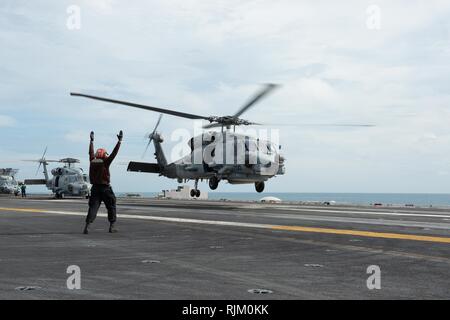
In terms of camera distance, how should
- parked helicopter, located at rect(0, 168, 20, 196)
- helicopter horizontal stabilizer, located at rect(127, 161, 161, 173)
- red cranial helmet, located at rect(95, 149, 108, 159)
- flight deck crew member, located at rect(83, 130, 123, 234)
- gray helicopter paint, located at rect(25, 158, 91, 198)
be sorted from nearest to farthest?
flight deck crew member, located at rect(83, 130, 123, 234) → red cranial helmet, located at rect(95, 149, 108, 159) → helicopter horizontal stabilizer, located at rect(127, 161, 161, 173) → gray helicopter paint, located at rect(25, 158, 91, 198) → parked helicopter, located at rect(0, 168, 20, 196)

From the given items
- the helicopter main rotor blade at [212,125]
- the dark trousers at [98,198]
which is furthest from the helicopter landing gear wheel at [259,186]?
the dark trousers at [98,198]

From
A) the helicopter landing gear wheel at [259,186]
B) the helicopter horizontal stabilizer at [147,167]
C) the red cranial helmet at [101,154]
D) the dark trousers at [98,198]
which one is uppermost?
the helicopter horizontal stabilizer at [147,167]

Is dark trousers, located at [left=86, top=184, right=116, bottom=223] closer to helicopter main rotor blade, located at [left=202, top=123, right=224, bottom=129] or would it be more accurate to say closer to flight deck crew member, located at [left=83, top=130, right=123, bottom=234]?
flight deck crew member, located at [left=83, top=130, right=123, bottom=234]

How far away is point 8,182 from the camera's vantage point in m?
68.1

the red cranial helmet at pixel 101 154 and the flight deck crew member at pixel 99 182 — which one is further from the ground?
the red cranial helmet at pixel 101 154

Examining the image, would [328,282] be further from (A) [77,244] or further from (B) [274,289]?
(A) [77,244]

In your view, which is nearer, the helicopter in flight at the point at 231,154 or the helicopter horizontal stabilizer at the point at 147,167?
the helicopter in flight at the point at 231,154

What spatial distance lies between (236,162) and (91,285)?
73.4 ft

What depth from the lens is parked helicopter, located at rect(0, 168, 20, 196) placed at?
2665 inches

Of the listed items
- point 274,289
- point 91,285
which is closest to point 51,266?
point 91,285

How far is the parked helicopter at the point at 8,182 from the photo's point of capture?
6769 centimetres

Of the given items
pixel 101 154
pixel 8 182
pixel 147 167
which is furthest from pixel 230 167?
pixel 8 182

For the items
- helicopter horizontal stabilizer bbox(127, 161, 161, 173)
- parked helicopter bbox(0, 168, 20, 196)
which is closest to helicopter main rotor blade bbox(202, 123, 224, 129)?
helicopter horizontal stabilizer bbox(127, 161, 161, 173)

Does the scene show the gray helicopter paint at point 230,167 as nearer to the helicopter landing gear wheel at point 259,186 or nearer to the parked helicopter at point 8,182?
the helicopter landing gear wheel at point 259,186
